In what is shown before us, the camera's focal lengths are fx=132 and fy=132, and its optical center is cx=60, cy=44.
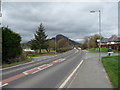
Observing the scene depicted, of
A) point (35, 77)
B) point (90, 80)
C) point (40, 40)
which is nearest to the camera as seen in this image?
point (90, 80)

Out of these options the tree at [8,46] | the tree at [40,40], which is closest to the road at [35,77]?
the tree at [8,46]

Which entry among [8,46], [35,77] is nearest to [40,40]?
[8,46]

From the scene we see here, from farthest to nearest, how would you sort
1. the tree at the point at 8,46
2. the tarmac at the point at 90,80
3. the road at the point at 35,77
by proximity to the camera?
the tree at the point at 8,46, the road at the point at 35,77, the tarmac at the point at 90,80

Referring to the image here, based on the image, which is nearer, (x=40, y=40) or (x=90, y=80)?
(x=90, y=80)

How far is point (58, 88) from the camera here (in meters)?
6.75

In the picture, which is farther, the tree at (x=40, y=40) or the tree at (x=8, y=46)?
the tree at (x=40, y=40)

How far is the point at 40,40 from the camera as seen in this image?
47.6 metres

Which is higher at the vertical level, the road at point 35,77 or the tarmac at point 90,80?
the tarmac at point 90,80

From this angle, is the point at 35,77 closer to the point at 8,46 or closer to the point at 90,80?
the point at 90,80

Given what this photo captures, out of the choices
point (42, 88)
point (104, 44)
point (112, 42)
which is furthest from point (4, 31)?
point (104, 44)

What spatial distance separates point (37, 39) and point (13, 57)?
27939 mm

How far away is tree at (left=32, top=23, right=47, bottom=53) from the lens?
4653cm

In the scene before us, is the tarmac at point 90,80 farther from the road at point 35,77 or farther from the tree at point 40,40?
the tree at point 40,40

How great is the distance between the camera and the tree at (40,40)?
46.5 m
